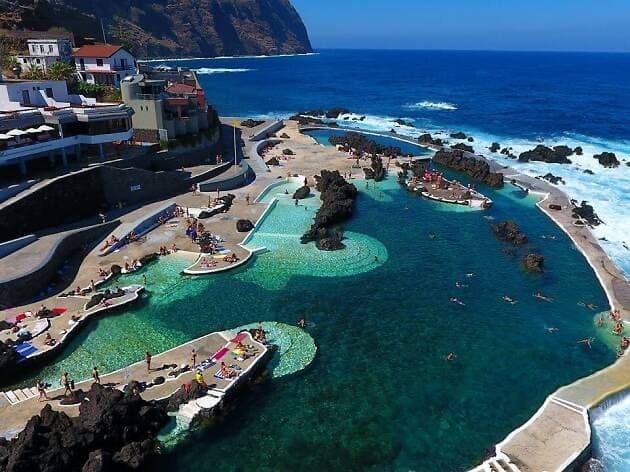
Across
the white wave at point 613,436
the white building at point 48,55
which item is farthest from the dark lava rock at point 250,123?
the white wave at point 613,436

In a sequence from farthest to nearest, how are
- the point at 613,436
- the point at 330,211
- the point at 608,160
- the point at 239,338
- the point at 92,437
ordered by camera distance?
the point at 608,160
the point at 330,211
the point at 239,338
the point at 613,436
the point at 92,437

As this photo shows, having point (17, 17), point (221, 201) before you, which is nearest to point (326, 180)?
point (221, 201)

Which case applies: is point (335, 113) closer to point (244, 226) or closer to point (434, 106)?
point (434, 106)

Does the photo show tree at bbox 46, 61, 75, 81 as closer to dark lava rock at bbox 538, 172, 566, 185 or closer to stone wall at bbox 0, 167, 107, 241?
stone wall at bbox 0, 167, 107, 241

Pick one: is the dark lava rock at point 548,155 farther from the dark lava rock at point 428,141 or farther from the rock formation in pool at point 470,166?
the dark lava rock at point 428,141

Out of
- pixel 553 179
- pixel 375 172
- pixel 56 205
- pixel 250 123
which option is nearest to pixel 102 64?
pixel 250 123

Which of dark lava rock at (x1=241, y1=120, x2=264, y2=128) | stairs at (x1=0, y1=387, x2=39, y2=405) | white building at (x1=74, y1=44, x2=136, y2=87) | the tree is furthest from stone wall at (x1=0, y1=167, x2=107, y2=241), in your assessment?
dark lava rock at (x1=241, y1=120, x2=264, y2=128)
